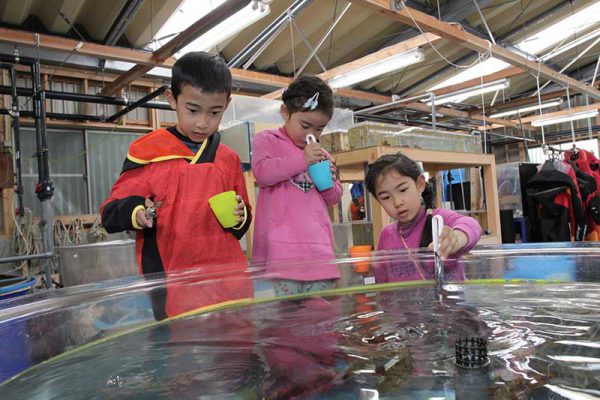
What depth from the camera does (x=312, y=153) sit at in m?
1.11

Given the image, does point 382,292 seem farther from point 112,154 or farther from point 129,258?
point 112,154

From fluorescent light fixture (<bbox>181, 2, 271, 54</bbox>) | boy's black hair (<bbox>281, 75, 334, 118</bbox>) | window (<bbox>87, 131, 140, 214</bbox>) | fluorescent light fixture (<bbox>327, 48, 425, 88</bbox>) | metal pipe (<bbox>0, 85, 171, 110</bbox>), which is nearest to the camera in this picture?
boy's black hair (<bbox>281, 75, 334, 118</bbox>)

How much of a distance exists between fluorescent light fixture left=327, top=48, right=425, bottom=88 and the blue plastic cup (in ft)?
7.06

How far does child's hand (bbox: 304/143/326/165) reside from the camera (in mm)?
1107

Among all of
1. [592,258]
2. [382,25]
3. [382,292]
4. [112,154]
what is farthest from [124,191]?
[112,154]

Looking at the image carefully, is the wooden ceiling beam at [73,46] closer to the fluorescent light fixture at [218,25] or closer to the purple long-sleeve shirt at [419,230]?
the fluorescent light fixture at [218,25]

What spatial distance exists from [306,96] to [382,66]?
224 centimetres

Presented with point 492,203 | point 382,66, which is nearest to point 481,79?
point 382,66

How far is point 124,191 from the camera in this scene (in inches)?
38.7

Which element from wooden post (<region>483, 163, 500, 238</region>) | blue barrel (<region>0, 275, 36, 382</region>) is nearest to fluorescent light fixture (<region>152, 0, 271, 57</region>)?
wooden post (<region>483, 163, 500, 238</region>)

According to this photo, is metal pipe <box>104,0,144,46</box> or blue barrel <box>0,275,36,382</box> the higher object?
metal pipe <box>104,0,144,46</box>

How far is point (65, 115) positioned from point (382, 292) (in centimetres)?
471

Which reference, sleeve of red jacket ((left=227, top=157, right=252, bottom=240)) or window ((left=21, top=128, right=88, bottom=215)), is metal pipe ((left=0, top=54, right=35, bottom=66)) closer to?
window ((left=21, top=128, right=88, bottom=215))

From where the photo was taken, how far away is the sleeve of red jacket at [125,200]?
928 mm
